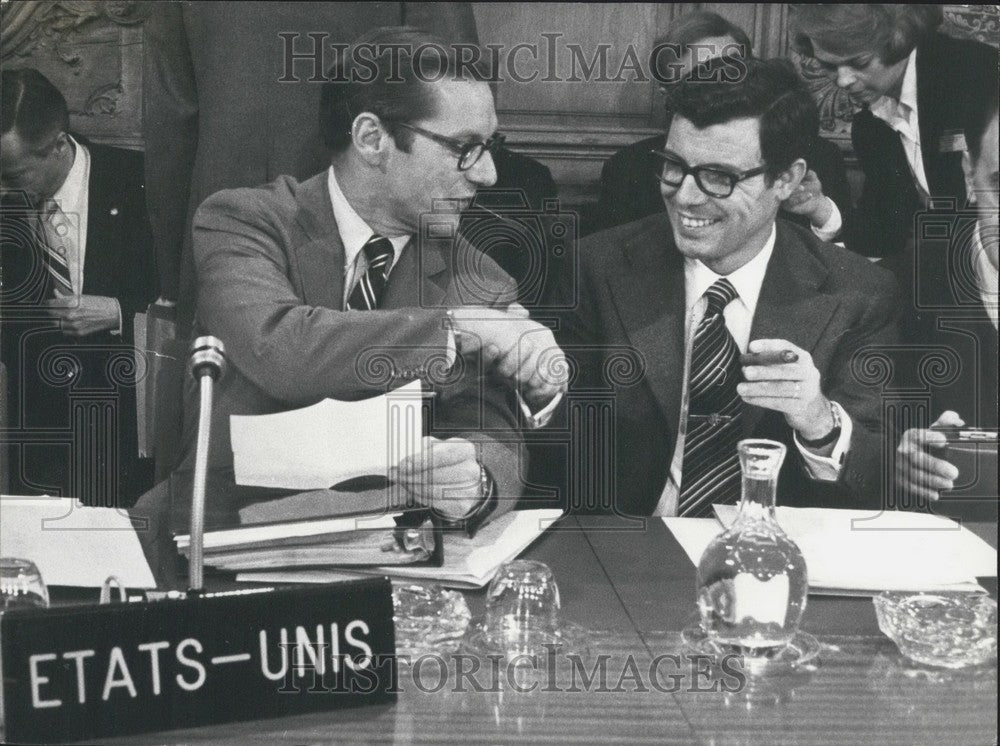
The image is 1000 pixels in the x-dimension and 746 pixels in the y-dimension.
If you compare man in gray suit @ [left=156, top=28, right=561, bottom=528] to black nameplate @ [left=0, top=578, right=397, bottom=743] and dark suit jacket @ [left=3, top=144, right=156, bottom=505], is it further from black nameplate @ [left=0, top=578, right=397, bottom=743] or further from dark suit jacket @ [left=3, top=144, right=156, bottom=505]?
black nameplate @ [left=0, top=578, right=397, bottom=743]

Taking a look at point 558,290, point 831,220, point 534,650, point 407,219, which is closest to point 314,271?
point 407,219

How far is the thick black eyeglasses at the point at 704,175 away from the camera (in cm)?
159

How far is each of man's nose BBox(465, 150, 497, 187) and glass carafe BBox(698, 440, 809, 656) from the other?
53 cm

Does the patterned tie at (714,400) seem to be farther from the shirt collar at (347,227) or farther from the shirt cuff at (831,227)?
the shirt collar at (347,227)

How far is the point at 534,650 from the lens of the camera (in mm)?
1285

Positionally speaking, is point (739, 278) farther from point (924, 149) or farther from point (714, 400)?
point (924, 149)

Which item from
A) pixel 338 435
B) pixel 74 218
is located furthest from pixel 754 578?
pixel 74 218

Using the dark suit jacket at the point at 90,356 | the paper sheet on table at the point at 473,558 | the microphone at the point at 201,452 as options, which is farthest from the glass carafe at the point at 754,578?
the dark suit jacket at the point at 90,356

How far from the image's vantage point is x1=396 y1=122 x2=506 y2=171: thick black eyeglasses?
1572 millimetres

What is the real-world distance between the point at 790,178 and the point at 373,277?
59 cm

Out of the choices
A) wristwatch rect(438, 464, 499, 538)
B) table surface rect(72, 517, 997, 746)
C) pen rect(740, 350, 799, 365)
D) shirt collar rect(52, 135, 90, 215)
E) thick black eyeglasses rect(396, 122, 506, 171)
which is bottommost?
table surface rect(72, 517, 997, 746)

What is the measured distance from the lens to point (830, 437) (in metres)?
1.64

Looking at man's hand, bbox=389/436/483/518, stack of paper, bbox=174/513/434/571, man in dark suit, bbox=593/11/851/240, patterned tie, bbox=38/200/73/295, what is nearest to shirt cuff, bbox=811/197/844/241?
man in dark suit, bbox=593/11/851/240

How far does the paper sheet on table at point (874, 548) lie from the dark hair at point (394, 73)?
69 centimetres
